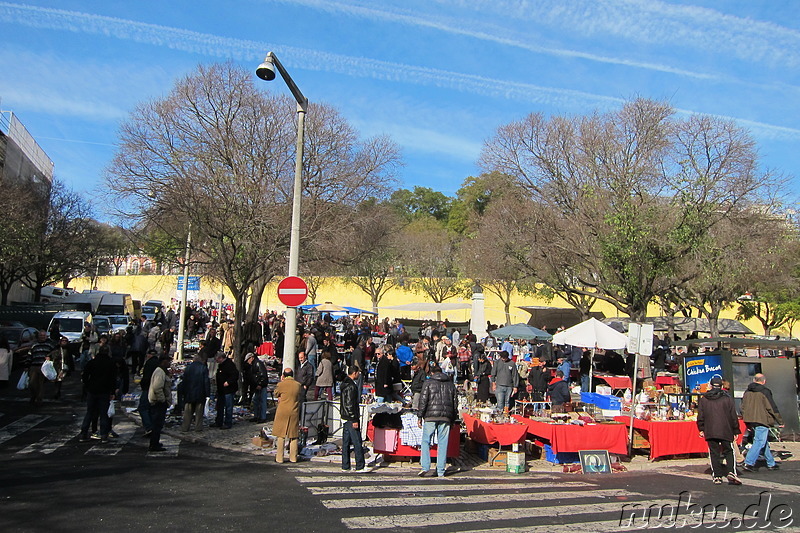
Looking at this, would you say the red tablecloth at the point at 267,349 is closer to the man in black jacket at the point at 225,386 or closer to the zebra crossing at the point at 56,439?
the zebra crossing at the point at 56,439

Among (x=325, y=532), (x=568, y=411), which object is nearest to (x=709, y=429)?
(x=568, y=411)

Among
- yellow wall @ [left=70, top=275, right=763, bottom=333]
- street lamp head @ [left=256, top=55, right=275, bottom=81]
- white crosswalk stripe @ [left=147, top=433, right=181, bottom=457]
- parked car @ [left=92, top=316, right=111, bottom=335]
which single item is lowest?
white crosswalk stripe @ [left=147, top=433, right=181, bottom=457]

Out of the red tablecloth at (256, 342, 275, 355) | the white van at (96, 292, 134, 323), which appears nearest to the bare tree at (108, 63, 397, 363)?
the red tablecloth at (256, 342, 275, 355)

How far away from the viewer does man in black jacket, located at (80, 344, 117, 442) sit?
1041 centimetres

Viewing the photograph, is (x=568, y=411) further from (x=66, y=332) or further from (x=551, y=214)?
(x=66, y=332)

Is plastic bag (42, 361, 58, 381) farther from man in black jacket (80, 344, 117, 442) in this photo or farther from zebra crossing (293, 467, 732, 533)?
zebra crossing (293, 467, 732, 533)

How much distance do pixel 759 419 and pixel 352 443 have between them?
700 centimetres

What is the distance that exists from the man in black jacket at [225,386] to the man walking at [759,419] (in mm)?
9466

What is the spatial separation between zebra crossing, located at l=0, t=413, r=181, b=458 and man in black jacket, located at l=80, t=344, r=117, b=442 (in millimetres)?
Answer: 285

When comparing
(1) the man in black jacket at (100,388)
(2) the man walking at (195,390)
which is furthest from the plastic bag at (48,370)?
(2) the man walking at (195,390)

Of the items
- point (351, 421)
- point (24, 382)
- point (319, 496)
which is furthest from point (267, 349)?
point (319, 496)

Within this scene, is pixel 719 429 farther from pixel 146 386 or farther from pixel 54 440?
pixel 54 440

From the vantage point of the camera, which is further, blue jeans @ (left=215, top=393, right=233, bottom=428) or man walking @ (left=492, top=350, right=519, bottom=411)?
man walking @ (left=492, top=350, right=519, bottom=411)

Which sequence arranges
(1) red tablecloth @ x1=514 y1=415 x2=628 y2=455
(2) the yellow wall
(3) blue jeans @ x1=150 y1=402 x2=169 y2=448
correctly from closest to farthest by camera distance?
(3) blue jeans @ x1=150 y1=402 x2=169 y2=448 < (1) red tablecloth @ x1=514 y1=415 x2=628 y2=455 < (2) the yellow wall
